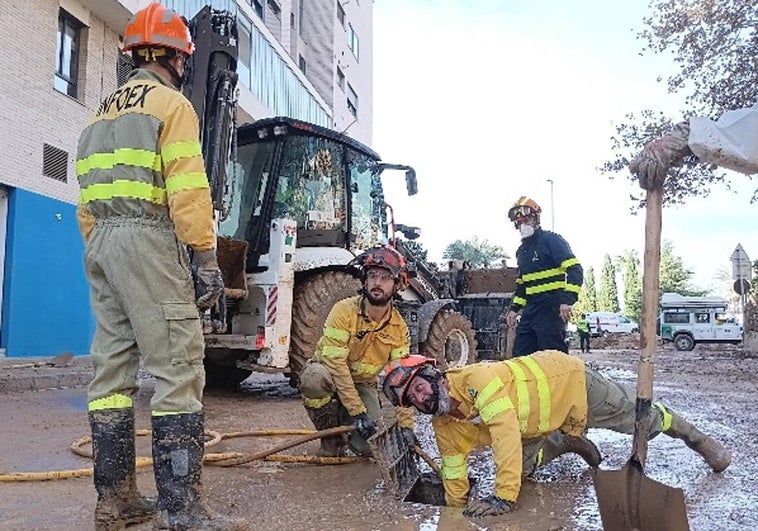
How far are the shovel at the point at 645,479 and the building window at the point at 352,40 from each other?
1221 inches

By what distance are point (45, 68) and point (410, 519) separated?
11.0 meters

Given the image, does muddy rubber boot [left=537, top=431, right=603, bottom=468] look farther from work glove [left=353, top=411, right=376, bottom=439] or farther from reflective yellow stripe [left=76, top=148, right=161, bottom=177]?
reflective yellow stripe [left=76, top=148, right=161, bottom=177]

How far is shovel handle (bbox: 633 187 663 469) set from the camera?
3324 millimetres

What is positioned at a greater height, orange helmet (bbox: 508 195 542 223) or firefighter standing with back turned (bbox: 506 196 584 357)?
orange helmet (bbox: 508 195 542 223)

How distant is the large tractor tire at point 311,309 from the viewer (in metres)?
6.62

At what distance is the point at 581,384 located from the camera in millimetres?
3738

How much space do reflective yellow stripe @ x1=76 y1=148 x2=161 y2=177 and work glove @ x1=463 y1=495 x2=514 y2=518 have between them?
198 centimetres

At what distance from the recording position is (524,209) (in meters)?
5.18

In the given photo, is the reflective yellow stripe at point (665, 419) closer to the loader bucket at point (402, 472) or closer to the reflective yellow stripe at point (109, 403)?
the loader bucket at point (402, 472)

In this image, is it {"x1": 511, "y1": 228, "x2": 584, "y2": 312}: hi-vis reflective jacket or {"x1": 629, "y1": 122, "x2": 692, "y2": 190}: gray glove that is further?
{"x1": 511, "y1": 228, "x2": 584, "y2": 312}: hi-vis reflective jacket

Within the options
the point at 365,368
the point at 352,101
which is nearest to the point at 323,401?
the point at 365,368

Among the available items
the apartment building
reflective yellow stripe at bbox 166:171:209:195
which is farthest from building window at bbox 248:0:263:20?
reflective yellow stripe at bbox 166:171:209:195

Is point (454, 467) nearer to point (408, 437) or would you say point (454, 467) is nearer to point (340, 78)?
point (408, 437)

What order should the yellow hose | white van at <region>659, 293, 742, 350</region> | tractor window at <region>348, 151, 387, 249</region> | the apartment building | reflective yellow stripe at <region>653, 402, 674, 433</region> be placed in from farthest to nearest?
white van at <region>659, 293, 742, 350</region> < the apartment building < tractor window at <region>348, 151, 387, 249</region> < reflective yellow stripe at <region>653, 402, 674, 433</region> < the yellow hose
